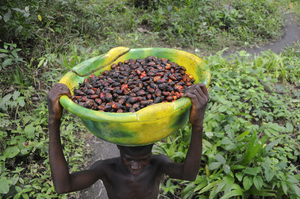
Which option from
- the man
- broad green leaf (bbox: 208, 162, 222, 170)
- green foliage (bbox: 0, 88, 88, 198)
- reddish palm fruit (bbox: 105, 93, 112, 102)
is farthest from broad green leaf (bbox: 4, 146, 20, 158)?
broad green leaf (bbox: 208, 162, 222, 170)

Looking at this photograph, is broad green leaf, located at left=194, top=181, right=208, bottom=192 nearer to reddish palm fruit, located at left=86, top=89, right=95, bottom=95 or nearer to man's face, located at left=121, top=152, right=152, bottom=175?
man's face, located at left=121, top=152, right=152, bottom=175

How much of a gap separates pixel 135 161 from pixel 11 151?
5.61ft

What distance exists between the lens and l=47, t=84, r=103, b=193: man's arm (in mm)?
1520

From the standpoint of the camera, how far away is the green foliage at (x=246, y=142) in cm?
258

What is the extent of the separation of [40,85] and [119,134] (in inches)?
113

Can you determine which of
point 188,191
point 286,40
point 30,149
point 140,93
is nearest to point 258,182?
point 188,191

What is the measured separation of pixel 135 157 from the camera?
1.78 metres

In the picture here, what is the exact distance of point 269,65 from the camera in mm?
4684

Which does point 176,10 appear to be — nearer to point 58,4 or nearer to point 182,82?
point 58,4

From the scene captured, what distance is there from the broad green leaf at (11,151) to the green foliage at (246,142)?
1.57 metres

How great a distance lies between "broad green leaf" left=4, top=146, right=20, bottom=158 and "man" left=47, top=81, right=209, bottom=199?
1.33 m

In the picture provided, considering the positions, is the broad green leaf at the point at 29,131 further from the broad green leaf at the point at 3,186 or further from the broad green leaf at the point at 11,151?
the broad green leaf at the point at 3,186

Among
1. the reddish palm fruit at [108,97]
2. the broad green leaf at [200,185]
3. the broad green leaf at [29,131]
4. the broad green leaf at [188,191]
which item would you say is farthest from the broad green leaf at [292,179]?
the broad green leaf at [29,131]

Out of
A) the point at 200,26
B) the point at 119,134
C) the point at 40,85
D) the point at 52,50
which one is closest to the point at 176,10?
the point at 200,26
